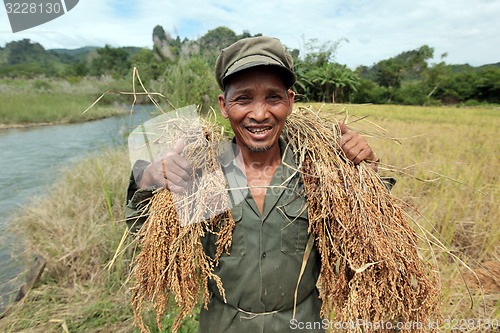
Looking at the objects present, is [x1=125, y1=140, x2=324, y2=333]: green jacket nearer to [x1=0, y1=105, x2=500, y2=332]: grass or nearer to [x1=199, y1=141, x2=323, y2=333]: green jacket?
[x1=199, y1=141, x2=323, y2=333]: green jacket

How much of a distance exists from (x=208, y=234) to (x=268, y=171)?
1.30 feet

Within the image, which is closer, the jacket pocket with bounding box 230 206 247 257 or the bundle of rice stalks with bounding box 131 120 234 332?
the bundle of rice stalks with bounding box 131 120 234 332

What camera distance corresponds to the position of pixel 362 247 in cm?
107

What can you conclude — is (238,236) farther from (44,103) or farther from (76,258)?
(44,103)

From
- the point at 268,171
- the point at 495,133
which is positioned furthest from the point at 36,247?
the point at 495,133

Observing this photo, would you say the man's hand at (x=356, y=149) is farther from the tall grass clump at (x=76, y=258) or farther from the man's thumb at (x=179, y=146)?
the tall grass clump at (x=76, y=258)

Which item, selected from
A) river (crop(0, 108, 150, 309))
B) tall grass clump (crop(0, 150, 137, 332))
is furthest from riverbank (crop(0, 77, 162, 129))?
tall grass clump (crop(0, 150, 137, 332))

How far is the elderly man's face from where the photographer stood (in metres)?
1.17

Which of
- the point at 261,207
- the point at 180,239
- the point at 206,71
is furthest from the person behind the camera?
the point at 206,71

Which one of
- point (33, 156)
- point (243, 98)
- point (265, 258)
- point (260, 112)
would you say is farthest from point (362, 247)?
point (33, 156)

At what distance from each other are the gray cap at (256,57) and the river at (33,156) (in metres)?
1.00

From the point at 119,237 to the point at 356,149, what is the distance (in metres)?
3.09

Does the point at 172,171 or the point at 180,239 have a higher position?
the point at 172,171

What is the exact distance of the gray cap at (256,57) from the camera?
1.12 metres
